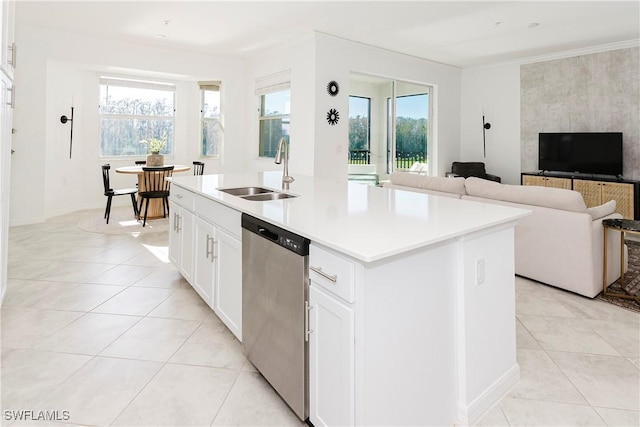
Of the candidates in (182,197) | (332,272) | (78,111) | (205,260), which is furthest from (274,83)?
(332,272)

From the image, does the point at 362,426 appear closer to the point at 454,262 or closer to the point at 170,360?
the point at 454,262

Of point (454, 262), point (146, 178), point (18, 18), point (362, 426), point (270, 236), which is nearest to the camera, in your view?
point (362, 426)

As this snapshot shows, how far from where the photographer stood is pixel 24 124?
5199 mm

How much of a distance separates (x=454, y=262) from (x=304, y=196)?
106 centimetres

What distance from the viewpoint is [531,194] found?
3.04 metres

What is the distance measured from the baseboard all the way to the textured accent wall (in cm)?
546

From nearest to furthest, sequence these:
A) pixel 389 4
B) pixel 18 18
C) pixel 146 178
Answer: pixel 389 4, pixel 18 18, pixel 146 178

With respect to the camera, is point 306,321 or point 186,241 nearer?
point 306,321

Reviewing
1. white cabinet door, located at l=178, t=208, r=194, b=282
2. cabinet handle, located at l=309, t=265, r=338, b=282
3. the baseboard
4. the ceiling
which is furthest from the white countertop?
the ceiling

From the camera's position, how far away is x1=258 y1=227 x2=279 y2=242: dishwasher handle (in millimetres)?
1607

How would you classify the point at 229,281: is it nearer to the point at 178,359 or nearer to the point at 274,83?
the point at 178,359

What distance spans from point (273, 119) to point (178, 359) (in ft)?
16.4

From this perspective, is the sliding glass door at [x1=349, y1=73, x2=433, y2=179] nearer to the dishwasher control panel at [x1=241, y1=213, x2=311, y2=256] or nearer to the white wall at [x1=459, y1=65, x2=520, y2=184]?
the white wall at [x1=459, y1=65, x2=520, y2=184]

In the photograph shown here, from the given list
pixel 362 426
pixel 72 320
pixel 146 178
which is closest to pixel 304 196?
pixel 362 426
